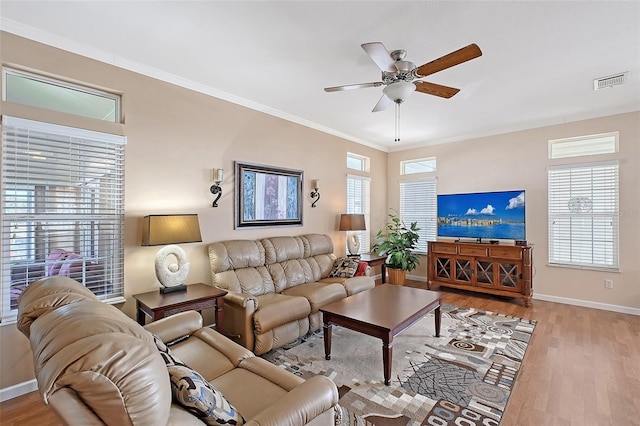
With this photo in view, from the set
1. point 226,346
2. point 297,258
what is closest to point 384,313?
point 226,346

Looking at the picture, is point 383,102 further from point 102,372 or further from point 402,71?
point 102,372

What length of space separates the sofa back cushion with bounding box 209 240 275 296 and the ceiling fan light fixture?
7.38 feet

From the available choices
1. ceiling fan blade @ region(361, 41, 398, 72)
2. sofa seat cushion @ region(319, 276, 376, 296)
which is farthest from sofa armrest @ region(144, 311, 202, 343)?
ceiling fan blade @ region(361, 41, 398, 72)

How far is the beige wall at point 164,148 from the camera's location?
7.83 feet

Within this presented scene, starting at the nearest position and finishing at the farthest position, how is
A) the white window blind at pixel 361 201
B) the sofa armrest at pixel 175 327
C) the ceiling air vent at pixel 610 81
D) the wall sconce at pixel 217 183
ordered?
the sofa armrest at pixel 175 327 → the ceiling air vent at pixel 610 81 → the wall sconce at pixel 217 183 → the white window blind at pixel 361 201

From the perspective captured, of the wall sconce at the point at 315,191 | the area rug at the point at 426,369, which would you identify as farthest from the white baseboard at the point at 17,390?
the wall sconce at the point at 315,191

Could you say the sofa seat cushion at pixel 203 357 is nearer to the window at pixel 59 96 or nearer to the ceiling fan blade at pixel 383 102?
the window at pixel 59 96

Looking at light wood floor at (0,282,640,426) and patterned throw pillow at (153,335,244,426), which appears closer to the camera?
patterned throw pillow at (153,335,244,426)

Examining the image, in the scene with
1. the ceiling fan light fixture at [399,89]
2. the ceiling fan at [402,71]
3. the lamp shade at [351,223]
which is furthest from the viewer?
the lamp shade at [351,223]

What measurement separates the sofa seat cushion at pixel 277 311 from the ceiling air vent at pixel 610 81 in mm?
3929

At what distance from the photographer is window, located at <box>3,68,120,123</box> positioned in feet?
7.84

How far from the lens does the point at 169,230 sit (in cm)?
284

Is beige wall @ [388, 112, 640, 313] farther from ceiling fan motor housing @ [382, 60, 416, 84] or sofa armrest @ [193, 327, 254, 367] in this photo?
sofa armrest @ [193, 327, 254, 367]

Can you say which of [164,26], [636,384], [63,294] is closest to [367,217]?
[636,384]
